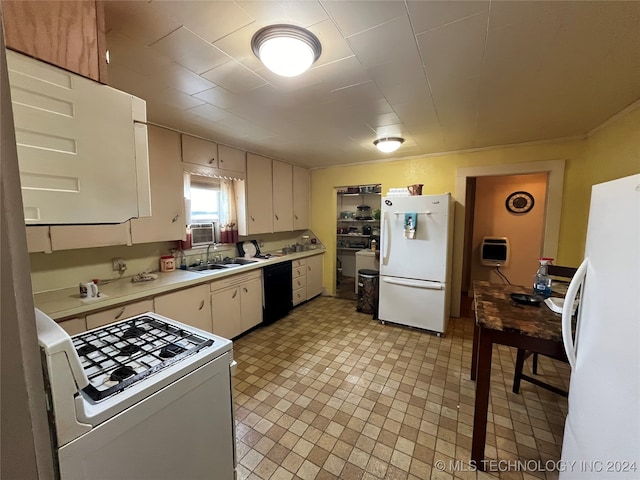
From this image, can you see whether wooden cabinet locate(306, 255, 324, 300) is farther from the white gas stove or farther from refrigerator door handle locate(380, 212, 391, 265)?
the white gas stove

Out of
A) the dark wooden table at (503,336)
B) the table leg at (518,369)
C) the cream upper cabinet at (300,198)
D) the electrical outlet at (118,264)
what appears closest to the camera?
the dark wooden table at (503,336)

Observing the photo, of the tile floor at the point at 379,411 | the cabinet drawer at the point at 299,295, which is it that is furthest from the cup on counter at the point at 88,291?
the cabinet drawer at the point at 299,295

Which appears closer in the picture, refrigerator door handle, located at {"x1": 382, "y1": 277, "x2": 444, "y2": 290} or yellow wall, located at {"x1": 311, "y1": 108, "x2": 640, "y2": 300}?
yellow wall, located at {"x1": 311, "y1": 108, "x2": 640, "y2": 300}

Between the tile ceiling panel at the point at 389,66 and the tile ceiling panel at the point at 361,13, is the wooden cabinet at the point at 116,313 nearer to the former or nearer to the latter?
the tile ceiling panel at the point at 389,66

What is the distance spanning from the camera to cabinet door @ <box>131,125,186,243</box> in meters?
2.43

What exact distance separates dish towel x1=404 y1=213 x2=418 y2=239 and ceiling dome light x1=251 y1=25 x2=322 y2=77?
85.0 inches

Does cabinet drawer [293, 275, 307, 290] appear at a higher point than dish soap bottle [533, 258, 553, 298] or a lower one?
lower

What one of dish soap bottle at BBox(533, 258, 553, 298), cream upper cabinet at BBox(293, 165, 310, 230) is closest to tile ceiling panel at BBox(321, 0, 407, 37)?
dish soap bottle at BBox(533, 258, 553, 298)

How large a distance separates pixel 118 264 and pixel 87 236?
0.47m

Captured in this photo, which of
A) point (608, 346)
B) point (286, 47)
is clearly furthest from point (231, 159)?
point (608, 346)

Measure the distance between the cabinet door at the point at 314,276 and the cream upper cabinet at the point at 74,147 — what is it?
3.44 meters

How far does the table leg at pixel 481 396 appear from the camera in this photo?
1469 millimetres

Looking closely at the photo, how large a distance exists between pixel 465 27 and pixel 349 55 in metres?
0.57

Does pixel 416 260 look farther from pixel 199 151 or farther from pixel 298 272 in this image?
pixel 199 151
